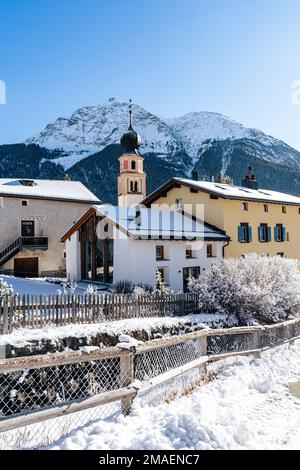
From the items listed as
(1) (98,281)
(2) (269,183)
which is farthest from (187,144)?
(1) (98,281)

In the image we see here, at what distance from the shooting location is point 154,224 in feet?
69.2

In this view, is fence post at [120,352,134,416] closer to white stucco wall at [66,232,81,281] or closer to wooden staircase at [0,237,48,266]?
white stucco wall at [66,232,81,281]

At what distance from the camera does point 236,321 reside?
1524 centimetres

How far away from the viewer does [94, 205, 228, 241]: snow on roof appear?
1956cm

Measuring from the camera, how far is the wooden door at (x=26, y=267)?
27672mm

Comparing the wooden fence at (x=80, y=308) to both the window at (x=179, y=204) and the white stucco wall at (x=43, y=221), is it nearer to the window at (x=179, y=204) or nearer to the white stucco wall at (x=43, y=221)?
the window at (x=179, y=204)

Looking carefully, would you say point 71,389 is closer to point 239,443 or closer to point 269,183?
point 239,443

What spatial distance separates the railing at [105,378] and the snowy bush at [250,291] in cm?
293

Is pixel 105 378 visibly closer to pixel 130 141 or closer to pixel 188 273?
pixel 188 273

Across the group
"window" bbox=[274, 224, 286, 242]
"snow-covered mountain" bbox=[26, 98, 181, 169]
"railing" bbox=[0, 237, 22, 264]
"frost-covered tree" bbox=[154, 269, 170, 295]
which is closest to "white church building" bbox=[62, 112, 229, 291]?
"frost-covered tree" bbox=[154, 269, 170, 295]

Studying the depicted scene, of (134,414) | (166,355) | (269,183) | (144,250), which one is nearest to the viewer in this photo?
(134,414)

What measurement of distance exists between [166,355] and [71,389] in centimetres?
411

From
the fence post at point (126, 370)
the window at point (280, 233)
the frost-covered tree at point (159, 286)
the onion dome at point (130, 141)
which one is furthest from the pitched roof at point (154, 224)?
the fence post at point (126, 370)

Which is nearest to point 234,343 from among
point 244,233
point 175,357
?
point 175,357
